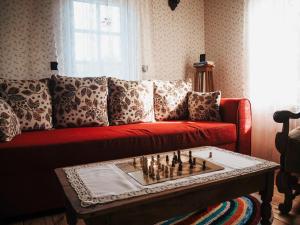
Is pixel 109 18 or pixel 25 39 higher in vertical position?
pixel 109 18

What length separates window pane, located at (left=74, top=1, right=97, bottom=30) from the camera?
2961 millimetres

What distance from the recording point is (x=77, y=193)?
3.40 feet

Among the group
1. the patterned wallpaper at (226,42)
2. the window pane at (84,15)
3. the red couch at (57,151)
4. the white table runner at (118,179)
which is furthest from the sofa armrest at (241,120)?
the window pane at (84,15)

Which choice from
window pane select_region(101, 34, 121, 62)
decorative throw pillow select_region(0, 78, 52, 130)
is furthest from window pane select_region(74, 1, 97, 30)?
decorative throw pillow select_region(0, 78, 52, 130)

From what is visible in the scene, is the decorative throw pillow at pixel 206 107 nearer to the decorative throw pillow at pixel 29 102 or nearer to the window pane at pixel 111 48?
the window pane at pixel 111 48

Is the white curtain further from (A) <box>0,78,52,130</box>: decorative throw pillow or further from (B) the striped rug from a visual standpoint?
(B) the striped rug

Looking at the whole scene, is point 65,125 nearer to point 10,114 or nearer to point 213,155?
point 10,114

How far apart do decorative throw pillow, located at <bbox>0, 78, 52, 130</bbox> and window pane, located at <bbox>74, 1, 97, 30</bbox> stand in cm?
97

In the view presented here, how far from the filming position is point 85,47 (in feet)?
9.86

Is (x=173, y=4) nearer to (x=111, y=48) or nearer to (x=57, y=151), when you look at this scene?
(x=111, y=48)

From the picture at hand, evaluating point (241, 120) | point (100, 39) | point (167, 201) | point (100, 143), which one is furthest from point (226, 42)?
point (167, 201)

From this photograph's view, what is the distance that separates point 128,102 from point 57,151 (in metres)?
1.00

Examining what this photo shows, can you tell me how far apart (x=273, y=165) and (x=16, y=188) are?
4.92 ft

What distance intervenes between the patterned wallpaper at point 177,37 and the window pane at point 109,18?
535mm
